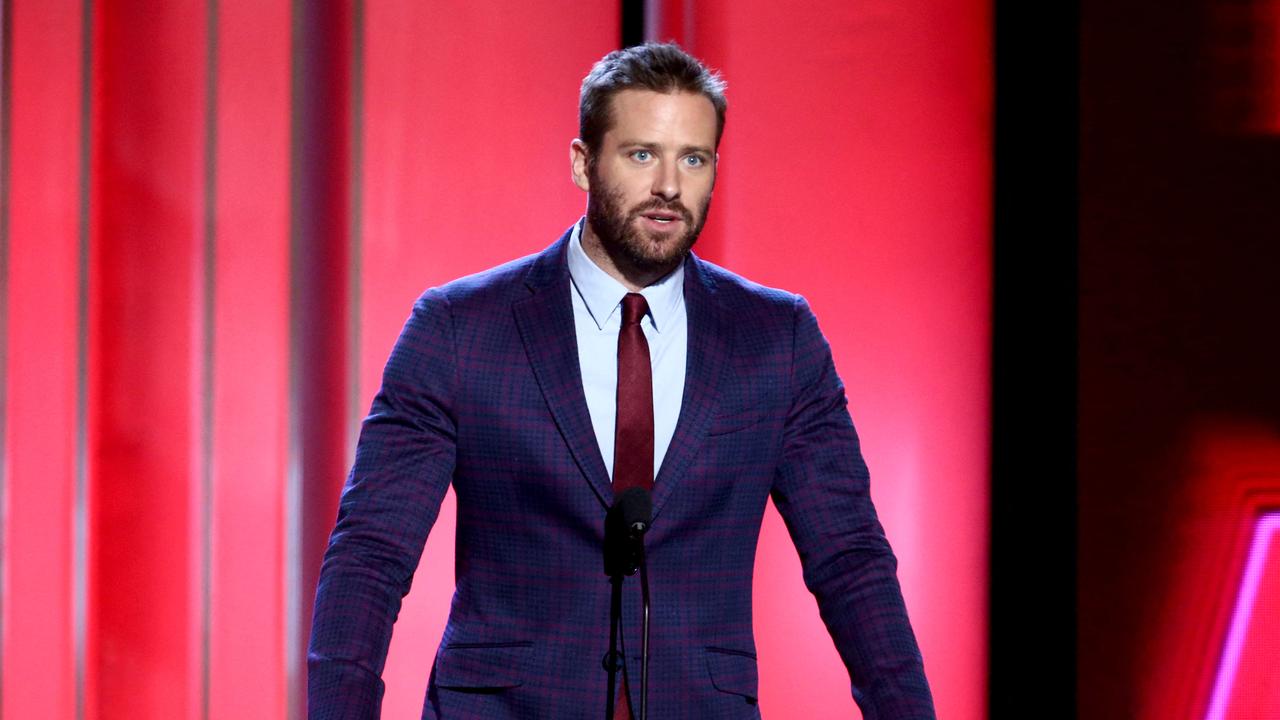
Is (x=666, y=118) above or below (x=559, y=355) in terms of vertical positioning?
above

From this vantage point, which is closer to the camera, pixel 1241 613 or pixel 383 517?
pixel 383 517

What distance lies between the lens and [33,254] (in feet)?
7.45

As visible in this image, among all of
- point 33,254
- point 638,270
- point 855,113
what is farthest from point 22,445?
point 855,113

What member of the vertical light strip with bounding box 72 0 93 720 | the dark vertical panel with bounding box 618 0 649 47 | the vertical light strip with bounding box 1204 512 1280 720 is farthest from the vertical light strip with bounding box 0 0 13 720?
the vertical light strip with bounding box 1204 512 1280 720

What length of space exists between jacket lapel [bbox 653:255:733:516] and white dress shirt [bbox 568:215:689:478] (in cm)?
2

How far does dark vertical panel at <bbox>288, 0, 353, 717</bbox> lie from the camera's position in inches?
88.6

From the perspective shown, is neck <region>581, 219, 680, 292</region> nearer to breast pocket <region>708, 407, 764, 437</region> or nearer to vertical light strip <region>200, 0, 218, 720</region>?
breast pocket <region>708, 407, 764, 437</region>

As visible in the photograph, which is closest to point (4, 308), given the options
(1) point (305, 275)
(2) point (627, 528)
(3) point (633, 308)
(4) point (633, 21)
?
(1) point (305, 275)

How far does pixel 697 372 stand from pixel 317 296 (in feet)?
3.45

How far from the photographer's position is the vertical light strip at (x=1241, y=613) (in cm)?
225

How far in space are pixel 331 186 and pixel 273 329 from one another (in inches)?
11.7

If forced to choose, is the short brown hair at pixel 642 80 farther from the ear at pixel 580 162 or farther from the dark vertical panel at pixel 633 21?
the dark vertical panel at pixel 633 21

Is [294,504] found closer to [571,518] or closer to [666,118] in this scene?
[571,518]

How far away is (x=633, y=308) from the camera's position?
1478mm
